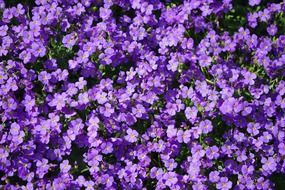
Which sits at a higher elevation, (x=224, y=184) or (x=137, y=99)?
(x=137, y=99)

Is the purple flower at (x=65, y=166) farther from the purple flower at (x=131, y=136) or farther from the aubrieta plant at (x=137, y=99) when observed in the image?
the purple flower at (x=131, y=136)

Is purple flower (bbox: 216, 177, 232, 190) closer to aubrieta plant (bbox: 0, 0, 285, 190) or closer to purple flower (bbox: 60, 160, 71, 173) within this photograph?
aubrieta plant (bbox: 0, 0, 285, 190)

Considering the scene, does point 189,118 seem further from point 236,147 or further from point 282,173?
point 282,173

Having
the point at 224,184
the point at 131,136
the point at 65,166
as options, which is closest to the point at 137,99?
the point at 131,136

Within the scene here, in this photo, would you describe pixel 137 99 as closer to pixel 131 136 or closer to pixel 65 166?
pixel 131 136

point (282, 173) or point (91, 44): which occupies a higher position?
point (91, 44)

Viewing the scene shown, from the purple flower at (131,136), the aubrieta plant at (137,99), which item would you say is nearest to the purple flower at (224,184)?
the aubrieta plant at (137,99)

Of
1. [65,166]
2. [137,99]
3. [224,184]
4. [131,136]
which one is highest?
[137,99]

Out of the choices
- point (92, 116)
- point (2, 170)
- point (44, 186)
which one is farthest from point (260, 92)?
point (2, 170)
